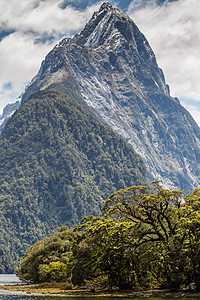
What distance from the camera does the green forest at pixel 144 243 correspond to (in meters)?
74.1

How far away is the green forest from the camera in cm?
7406

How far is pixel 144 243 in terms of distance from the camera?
80.9 m

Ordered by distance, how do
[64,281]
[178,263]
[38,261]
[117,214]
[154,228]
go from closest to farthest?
1. [178,263]
2. [154,228]
3. [117,214]
4. [64,281]
5. [38,261]

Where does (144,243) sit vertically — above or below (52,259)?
above

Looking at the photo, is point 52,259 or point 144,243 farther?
point 52,259

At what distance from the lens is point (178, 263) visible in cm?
7300

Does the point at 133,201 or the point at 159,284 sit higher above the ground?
the point at 133,201

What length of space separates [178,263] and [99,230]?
2026 centimetres

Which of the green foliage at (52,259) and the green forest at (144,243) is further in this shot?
the green foliage at (52,259)

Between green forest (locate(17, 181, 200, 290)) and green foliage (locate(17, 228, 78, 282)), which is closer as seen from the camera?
green forest (locate(17, 181, 200, 290))

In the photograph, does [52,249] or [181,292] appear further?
[52,249]

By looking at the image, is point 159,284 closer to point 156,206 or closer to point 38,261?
point 156,206

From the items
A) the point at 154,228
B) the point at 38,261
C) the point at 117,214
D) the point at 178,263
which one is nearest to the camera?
the point at 178,263

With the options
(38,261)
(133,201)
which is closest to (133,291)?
(133,201)
